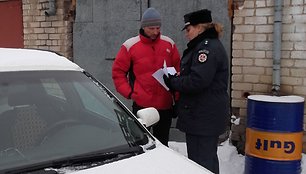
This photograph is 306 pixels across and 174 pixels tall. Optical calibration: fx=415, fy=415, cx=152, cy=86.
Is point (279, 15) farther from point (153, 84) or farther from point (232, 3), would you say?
point (153, 84)

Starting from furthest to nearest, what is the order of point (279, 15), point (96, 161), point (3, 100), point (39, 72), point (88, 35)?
point (88, 35) → point (279, 15) → point (39, 72) → point (3, 100) → point (96, 161)

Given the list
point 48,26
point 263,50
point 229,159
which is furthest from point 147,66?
point 48,26

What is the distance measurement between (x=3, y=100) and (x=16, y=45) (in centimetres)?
500

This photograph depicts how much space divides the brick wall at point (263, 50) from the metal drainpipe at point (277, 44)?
0.27 feet

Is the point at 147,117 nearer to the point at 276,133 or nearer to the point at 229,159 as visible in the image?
the point at 276,133

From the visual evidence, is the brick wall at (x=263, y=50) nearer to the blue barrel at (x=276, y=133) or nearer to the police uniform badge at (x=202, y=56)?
the blue barrel at (x=276, y=133)

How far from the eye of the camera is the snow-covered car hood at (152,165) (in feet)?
6.15

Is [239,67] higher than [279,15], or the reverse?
[279,15]

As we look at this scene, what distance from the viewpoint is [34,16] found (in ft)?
20.6

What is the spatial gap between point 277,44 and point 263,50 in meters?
0.21

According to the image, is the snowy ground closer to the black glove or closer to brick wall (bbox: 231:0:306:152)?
brick wall (bbox: 231:0:306:152)

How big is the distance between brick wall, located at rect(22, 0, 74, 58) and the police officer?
9.99ft

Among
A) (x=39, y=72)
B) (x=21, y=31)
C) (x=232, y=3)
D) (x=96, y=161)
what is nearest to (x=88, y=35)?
(x=21, y=31)

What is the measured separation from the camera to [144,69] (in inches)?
146
